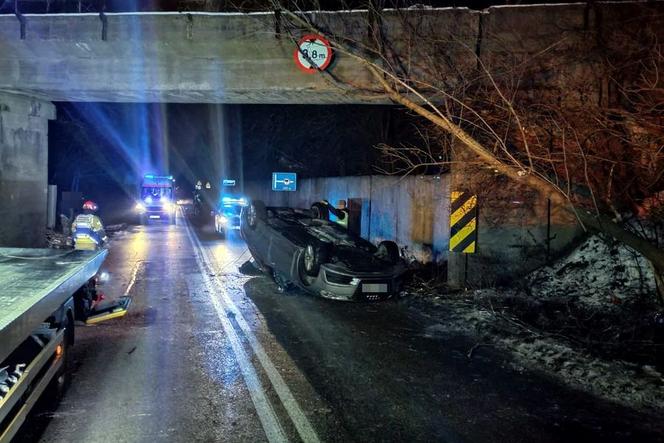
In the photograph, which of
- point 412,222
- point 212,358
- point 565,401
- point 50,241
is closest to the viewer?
point 565,401

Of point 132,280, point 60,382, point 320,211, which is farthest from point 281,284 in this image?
point 60,382

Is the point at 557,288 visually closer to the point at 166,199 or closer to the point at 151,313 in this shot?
the point at 151,313

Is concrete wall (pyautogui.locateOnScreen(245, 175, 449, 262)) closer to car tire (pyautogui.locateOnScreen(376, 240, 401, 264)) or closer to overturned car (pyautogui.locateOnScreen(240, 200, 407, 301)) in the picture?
car tire (pyautogui.locateOnScreen(376, 240, 401, 264))

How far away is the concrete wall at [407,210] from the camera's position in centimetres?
1164

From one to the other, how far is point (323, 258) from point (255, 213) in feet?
9.84

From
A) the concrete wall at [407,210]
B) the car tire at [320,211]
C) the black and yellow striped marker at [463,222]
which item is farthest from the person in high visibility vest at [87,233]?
the black and yellow striped marker at [463,222]

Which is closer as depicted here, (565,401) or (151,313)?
(565,401)

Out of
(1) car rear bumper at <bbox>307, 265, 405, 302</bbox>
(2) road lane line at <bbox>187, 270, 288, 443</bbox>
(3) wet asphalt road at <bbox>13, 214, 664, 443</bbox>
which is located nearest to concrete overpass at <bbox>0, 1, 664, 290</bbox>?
(1) car rear bumper at <bbox>307, 265, 405, 302</bbox>

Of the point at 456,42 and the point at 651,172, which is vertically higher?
the point at 456,42

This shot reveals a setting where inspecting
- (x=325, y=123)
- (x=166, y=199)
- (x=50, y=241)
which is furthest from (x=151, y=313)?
(x=166, y=199)

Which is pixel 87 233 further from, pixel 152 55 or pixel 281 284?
pixel 281 284

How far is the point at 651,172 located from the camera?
24.5 feet

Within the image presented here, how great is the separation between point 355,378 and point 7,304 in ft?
10.6

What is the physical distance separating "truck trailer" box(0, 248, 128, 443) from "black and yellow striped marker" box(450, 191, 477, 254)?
19.4 feet
